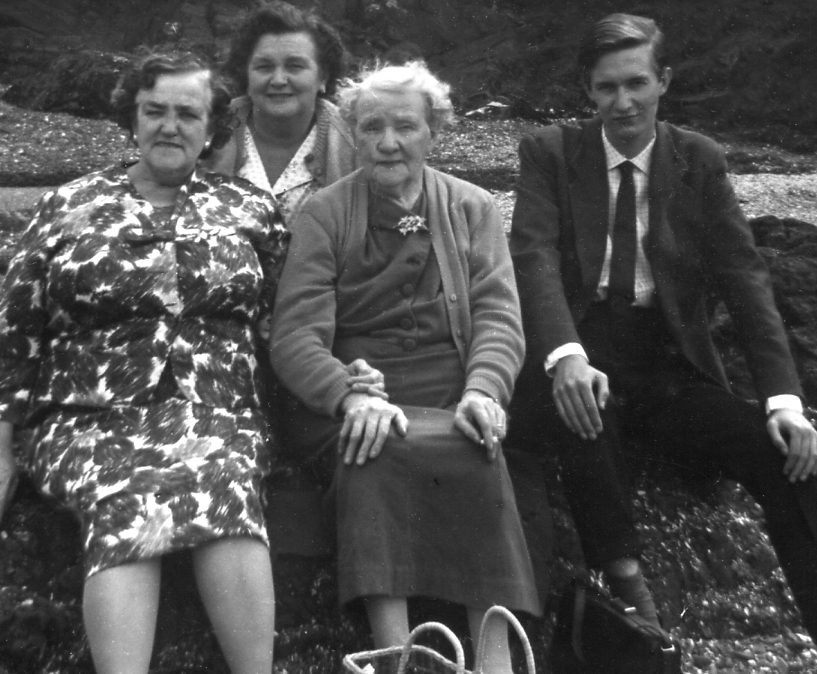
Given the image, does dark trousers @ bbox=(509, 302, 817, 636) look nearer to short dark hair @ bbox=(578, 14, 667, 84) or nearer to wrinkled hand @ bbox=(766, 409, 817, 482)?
wrinkled hand @ bbox=(766, 409, 817, 482)

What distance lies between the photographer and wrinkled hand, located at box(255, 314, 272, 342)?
301 centimetres

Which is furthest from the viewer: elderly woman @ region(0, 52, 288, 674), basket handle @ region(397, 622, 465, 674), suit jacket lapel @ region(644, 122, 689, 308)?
suit jacket lapel @ region(644, 122, 689, 308)

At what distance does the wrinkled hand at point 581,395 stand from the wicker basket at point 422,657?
58cm

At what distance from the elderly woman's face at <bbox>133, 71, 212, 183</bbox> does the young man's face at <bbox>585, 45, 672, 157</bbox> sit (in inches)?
44.9

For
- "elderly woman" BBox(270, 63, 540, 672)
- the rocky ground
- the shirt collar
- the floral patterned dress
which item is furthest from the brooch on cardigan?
the rocky ground

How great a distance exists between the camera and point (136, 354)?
106 inches

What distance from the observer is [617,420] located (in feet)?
9.73

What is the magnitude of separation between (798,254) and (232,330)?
2.21 metres

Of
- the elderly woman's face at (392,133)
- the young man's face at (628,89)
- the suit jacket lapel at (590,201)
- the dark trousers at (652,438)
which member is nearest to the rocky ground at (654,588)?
the dark trousers at (652,438)

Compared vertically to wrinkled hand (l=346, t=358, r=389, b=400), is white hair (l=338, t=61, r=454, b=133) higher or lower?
higher

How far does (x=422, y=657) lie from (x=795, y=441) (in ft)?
3.61

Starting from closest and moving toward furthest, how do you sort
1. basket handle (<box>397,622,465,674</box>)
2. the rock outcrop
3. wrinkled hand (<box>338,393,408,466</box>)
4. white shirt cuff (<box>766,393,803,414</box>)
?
basket handle (<box>397,622,465,674</box>) < wrinkled hand (<box>338,393,408,466</box>) < white shirt cuff (<box>766,393,803,414</box>) < the rock outcrop

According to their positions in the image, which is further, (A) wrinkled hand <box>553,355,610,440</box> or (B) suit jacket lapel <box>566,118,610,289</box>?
(B) suit jacket lapel <box>566,118,610,289</box>

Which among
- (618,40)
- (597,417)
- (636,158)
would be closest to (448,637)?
(597,417)
